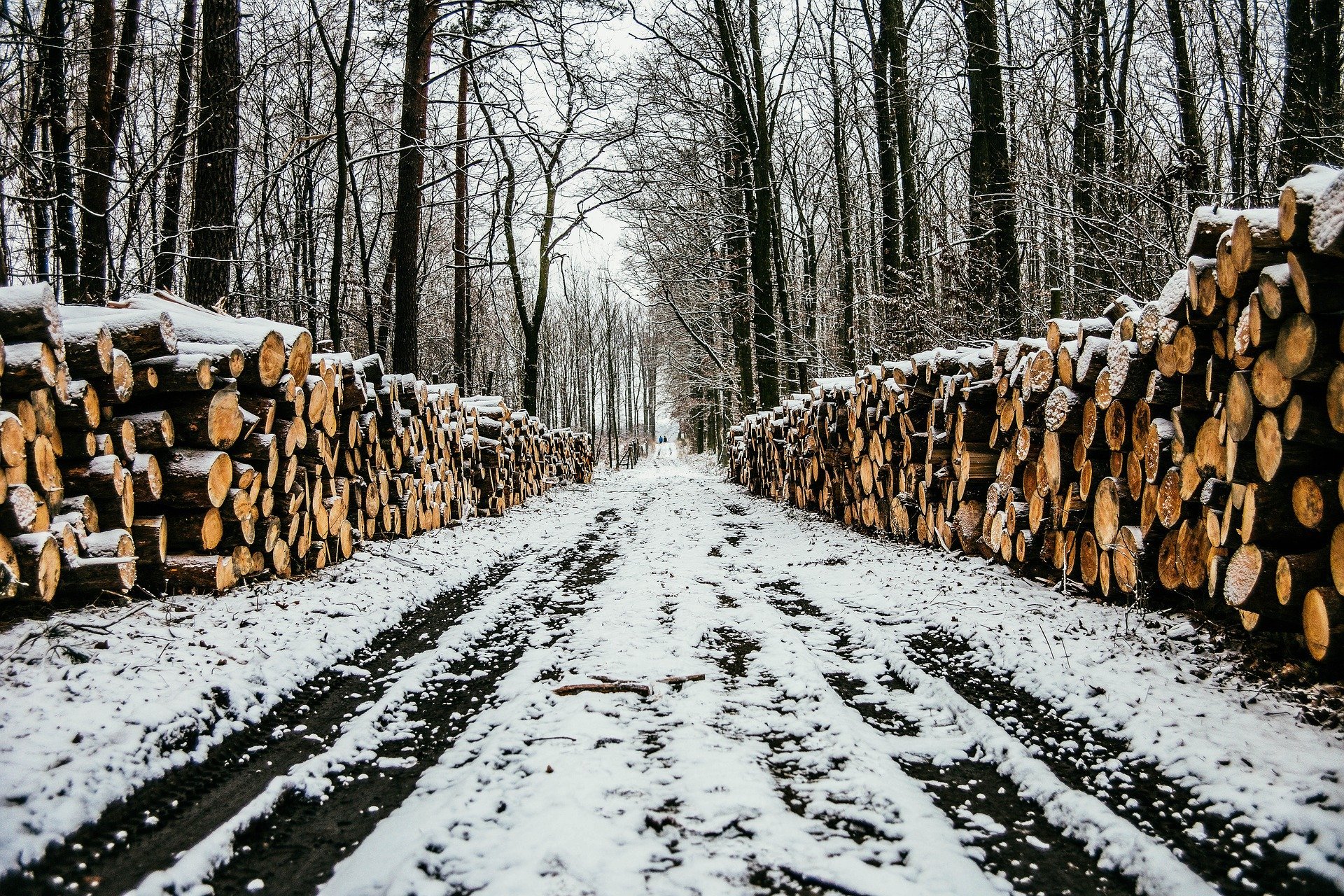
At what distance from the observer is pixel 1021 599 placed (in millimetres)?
5070

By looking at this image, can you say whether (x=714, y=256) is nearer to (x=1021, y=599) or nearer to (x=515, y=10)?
(x=515, y=10)

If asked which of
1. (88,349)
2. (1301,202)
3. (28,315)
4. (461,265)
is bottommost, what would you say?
(88,349)

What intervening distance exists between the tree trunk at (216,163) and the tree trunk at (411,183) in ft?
10.6

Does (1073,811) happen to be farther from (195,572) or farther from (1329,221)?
(195,572)

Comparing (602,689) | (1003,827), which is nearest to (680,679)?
(602,689)

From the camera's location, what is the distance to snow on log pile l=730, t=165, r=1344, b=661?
126 inches

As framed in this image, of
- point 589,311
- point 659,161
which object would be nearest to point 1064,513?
point 659,161

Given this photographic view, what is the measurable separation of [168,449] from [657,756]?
438cm

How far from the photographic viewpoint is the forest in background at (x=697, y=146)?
903cm

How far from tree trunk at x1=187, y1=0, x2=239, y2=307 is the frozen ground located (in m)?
5.21

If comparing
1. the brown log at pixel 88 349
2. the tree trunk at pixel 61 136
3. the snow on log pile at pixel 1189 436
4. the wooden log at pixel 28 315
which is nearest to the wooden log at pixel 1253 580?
the snow on log pile at pixel 1189 436

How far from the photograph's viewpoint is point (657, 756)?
2.91 metres

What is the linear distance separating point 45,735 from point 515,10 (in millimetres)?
12764

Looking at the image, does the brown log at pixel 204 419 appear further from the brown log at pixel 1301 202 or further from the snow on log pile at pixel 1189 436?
the brown log at pixel 1301 202
